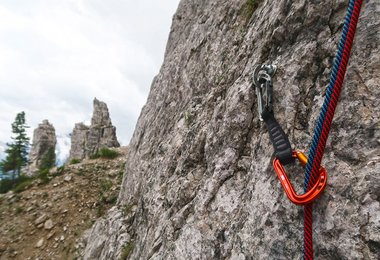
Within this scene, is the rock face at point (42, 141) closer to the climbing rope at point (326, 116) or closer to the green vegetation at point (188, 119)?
the green vegetation at point (188, 119)

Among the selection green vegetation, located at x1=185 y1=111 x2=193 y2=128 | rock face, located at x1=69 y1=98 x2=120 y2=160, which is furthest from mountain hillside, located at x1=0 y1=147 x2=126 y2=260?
rock face, located at x1=69 y1=98 x2=120 y2=160

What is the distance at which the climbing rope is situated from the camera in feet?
8.46

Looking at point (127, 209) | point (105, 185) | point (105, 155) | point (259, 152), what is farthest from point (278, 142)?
point (105, 155)

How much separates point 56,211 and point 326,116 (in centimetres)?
1554

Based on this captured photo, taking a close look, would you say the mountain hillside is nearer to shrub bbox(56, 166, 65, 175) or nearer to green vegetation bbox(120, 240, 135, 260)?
shrub bbox(56, 166, 65, 175)

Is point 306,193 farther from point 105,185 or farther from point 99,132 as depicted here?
point 99,132

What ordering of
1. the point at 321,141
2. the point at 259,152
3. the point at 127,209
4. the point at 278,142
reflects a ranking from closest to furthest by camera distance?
the point at 321,141 → the point at 278,142 → the point at 259,152 → the point at 127,209

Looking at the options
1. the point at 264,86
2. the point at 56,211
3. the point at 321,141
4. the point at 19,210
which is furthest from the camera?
the point at 19,210

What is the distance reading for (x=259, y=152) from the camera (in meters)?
3.77

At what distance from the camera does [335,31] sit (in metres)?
3.36

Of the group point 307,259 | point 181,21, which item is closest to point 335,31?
point 307,259

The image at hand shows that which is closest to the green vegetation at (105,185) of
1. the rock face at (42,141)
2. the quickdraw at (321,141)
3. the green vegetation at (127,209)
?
the green vegetation at (127,209)

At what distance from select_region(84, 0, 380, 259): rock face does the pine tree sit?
41.8 meters

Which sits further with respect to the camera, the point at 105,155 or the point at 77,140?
the point at 77,140
